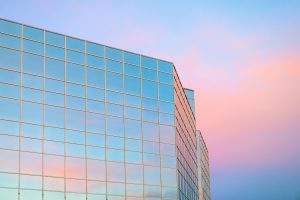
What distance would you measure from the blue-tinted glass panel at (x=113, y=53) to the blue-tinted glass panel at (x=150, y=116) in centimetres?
641

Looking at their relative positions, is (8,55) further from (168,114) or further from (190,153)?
(190,153)

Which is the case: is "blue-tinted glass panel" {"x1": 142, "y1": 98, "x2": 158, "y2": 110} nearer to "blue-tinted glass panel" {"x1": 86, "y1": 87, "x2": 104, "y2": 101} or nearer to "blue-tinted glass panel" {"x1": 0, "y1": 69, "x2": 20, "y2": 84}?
"blue-tinted glass panel" {"x1": 86, "y1": 87, "x2": 104, "y2": 101}

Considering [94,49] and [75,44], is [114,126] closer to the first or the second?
[94,49]

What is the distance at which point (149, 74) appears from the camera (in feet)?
201

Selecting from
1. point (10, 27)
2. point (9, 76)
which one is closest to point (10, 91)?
point (9, 76)

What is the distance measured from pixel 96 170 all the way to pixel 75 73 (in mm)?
9727

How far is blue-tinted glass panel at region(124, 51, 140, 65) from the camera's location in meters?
59.8

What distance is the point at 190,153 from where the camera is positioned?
75562mm

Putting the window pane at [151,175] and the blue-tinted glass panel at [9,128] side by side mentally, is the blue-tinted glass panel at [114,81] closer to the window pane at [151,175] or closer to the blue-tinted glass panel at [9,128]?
the window pane at [151,175]

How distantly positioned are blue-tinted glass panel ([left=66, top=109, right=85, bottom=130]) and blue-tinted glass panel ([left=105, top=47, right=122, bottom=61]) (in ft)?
25.1

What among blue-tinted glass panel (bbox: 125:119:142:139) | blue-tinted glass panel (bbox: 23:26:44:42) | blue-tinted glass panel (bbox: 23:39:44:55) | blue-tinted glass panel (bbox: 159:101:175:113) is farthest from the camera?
blue-tinted glass panel (bbox: 159:101:175:113)

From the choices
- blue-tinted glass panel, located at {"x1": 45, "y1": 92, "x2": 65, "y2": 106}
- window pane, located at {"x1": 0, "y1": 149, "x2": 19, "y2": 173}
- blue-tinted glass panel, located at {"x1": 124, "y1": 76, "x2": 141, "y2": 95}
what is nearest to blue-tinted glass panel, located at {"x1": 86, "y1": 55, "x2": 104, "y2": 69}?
blue-tinted glass panel, located at {"x1": 124, "y1": 76, "x2": 141, "y2": 95}

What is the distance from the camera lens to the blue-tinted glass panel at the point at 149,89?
6018 cm

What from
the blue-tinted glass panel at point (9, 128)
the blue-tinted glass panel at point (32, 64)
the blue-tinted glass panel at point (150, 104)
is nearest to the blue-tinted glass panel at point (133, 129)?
the blue-tinted glass panel at point (150, 104)
